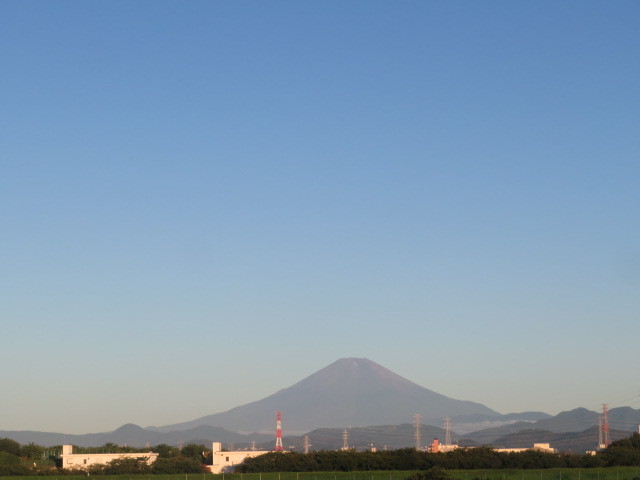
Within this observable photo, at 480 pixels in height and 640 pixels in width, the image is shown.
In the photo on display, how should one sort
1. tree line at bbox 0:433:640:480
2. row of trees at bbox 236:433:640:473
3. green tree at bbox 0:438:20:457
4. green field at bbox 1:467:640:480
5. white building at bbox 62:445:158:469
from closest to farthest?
green field at bbox 1:467:640:480 → row of trees at bbox 236:433:640:473 → tree line at bbox 0:433:640:480 → white building at bbox 62:445:158:469 → green tree at bbox 0:438:20:457

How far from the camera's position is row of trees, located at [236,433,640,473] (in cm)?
10969

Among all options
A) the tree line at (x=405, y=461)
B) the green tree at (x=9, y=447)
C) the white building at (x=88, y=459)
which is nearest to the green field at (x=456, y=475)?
the tree line at (x=405, y=461)

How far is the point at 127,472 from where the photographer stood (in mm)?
122375

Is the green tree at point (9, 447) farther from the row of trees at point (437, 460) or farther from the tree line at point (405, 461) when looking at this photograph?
the row of trees at point (437, 460)

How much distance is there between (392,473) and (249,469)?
22.6 meters

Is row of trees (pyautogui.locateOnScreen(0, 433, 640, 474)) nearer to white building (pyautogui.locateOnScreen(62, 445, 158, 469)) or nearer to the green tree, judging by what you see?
white building (pyautogui.locateOnScreen(62, 445, 158, 469))

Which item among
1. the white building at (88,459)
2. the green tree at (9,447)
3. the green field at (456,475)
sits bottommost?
the green field at (456,475)

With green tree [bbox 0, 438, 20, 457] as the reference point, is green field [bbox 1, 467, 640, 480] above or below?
below

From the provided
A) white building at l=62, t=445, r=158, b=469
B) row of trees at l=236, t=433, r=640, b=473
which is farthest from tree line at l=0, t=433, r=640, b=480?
white building at l=62, t=445, r=158, b=469

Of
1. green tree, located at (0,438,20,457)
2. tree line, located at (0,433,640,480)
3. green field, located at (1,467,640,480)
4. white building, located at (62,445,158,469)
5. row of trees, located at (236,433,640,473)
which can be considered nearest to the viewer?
Result: green field, located at (1,467,640,480)

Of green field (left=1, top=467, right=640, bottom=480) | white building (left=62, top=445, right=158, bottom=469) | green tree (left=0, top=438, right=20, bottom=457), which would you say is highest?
green tree (left=0, top=438, right=20, bottom=457)

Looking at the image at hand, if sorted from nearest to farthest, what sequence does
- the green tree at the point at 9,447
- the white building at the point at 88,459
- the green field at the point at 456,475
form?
1. the green field at the point at 456,475
2. the white building at the point at 88,459
3. the green tree at the point at 9,447

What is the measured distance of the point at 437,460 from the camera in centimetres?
10950

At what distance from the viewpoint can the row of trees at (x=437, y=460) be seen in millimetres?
109688
